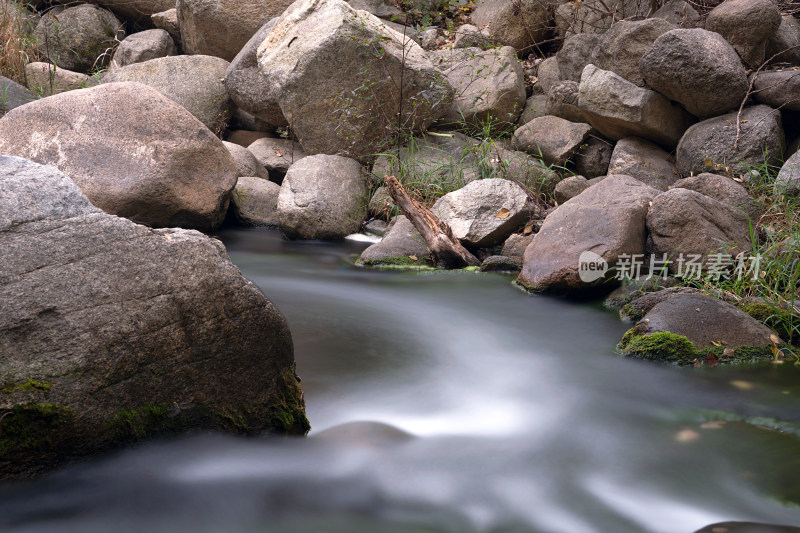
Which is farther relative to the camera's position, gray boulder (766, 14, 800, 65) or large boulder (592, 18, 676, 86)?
large boulder (592, 18, 676, 86)

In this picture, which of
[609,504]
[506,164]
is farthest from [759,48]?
[609,504]

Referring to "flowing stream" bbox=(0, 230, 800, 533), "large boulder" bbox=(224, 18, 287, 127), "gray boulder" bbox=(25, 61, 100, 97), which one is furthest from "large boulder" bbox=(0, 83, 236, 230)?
"gray boulder" bbox=(25, 61, 100, 97)

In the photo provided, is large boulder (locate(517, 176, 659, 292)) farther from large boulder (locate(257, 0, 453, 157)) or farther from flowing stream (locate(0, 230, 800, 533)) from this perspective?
large boulder (locate(257, 0, 453, 157))

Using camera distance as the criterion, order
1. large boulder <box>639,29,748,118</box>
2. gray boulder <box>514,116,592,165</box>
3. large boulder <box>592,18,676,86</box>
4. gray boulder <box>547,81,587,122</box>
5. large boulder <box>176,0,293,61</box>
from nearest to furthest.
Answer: large boulder <box>639,29,748,118</box> < large boulder <box>592,18,676,86</box> < gray boulder <box>514,116,592,165</box> < gray boulder <box>547,81,587,122</box> < large boulder <box>176,0,293,61</box>

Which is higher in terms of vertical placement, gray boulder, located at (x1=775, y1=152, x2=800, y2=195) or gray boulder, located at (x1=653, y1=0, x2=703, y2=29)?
gray boulder, located at (x1=653, y1=0, x2=703, y2=29)

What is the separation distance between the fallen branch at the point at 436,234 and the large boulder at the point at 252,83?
3233 millimetres

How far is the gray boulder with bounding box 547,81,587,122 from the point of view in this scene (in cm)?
682

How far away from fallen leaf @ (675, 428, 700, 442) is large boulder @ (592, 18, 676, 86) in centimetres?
447

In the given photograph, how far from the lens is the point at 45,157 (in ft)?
17.9

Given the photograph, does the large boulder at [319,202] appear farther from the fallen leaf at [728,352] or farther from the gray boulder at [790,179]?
the fallen leaf at [728,352]

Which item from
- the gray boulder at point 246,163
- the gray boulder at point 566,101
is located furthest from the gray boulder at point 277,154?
the gray boulder at point 566,101

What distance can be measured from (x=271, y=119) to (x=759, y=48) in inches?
219

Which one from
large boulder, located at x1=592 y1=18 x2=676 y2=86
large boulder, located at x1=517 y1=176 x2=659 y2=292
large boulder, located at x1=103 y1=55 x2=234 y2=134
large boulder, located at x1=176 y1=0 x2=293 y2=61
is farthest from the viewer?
large boulder, located at x1=176 y1=0 x2=293 y2=61

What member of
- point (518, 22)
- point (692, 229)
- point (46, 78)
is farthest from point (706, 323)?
point (46, 78)
